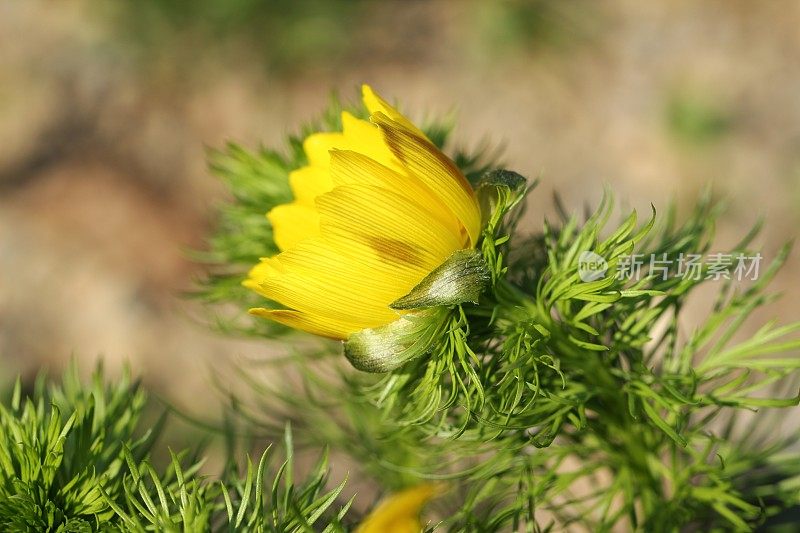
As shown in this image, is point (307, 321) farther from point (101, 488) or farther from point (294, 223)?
point (101, 488)

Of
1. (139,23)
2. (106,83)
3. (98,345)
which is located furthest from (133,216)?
(139,23)

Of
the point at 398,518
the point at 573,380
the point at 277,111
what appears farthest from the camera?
the point at 277,111

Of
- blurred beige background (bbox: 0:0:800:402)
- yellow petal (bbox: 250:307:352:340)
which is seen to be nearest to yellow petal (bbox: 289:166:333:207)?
yellow petal (bbox: 250:307:352:340)

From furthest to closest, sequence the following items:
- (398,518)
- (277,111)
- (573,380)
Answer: (277,111) < (573,380) < (398,518)

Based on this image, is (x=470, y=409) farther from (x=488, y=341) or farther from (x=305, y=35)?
(x=305, y=35)

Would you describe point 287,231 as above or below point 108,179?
above
